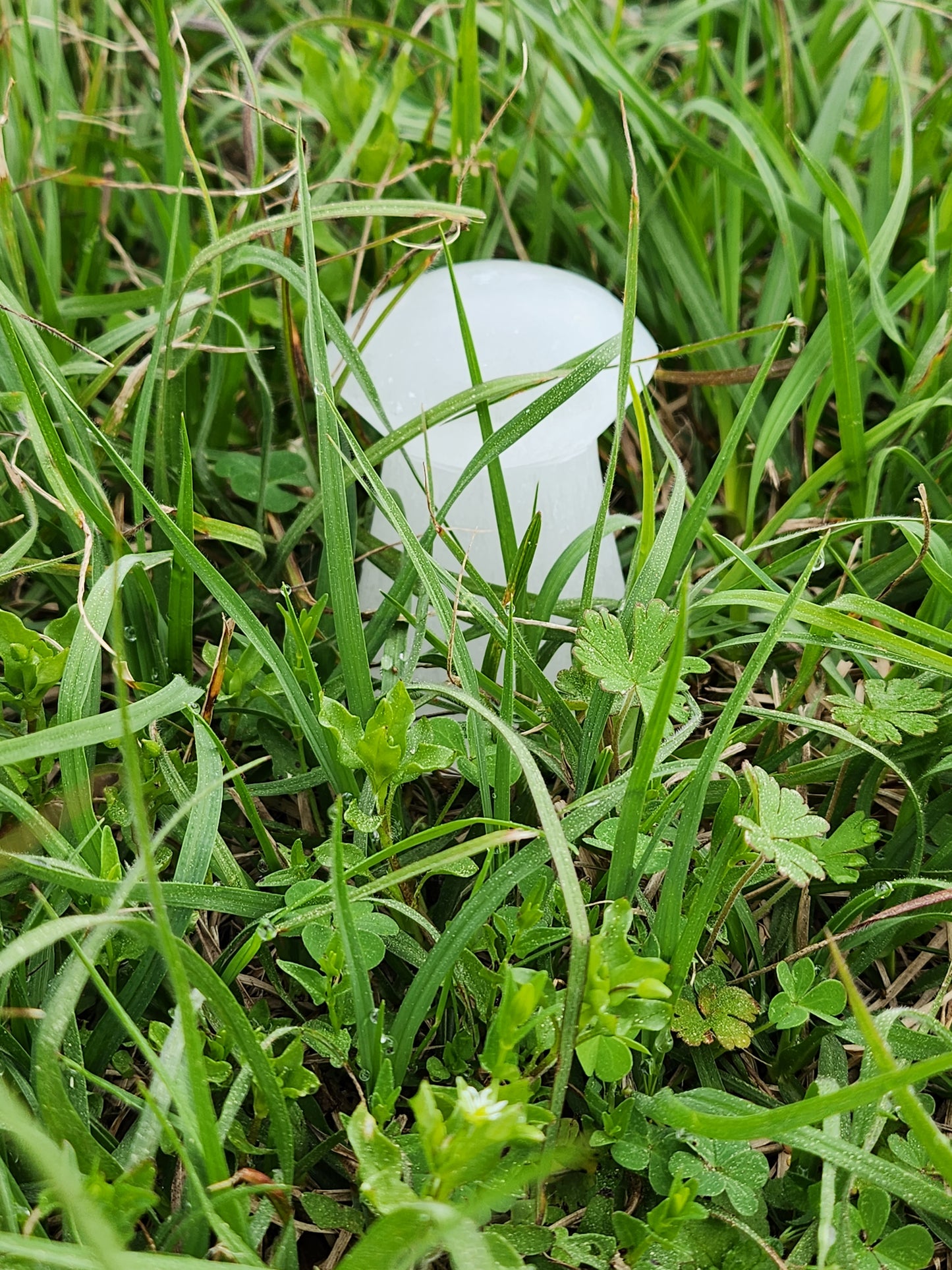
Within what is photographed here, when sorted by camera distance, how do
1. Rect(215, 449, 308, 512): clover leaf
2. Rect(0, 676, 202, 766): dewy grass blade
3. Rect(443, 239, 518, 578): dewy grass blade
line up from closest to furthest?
Rect(0, 676, 202, 766): dewy grass blade
Rect(443, 239, 518, 578): dewy grass blade
Rect(215, 449, 308, 512): clover leaf

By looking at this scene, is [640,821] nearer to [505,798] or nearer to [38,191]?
[505,798]

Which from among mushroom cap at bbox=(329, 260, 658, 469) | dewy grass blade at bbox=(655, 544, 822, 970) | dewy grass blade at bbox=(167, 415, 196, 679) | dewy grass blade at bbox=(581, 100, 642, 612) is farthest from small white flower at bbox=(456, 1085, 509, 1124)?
mushroom cap at bbox=(329, 260, 658, 469)

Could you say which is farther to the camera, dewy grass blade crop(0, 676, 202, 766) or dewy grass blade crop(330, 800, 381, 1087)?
dewy grass blade crop(0, 676, 202, 766)

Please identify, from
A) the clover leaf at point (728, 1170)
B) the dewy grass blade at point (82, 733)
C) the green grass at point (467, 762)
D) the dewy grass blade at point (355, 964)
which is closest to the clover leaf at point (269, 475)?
the green grass at point (467, 762)

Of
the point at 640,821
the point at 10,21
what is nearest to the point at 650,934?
the point at 640,821

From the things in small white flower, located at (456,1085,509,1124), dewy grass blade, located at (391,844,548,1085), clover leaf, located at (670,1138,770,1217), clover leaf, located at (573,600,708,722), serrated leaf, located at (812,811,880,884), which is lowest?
clover leaf, located at (670,1138,770,1217)

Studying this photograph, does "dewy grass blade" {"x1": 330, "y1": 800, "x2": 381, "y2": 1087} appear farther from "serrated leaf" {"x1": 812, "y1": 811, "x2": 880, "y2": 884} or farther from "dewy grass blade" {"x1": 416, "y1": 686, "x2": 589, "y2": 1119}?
"serrated leaf" {"x1": 812, "y1": 811, "x2": 880, "y2": 884}

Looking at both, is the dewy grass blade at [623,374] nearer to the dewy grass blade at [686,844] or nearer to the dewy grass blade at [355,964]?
the dewy grass blade at [686,844]
